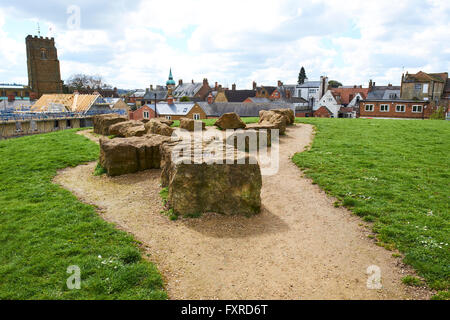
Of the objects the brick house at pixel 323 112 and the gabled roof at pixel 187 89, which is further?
the gabled roof at pixel 187 89

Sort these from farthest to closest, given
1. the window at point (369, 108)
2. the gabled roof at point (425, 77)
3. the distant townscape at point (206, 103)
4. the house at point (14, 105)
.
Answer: the gabled roof at point (425, 77) → the window at point (369, 108) → the house at point (14, 105) → the distant townscape at point (206, 103)

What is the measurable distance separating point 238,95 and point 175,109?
38217 mm

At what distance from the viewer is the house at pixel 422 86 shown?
204ft

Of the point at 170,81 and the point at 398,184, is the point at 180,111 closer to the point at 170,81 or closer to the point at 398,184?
the point at 398,184

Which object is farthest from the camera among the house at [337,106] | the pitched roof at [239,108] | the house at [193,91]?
the house at [193,91]

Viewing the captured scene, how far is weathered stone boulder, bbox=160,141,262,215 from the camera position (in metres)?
10.0

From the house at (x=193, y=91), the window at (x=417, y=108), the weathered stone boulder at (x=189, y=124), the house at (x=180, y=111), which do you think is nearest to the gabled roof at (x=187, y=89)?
the house at (x=193, y=91)

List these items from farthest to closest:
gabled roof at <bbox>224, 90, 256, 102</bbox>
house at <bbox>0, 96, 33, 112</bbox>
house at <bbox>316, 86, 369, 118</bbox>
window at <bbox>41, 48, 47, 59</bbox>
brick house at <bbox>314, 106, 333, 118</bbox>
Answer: gabled roof at <bbox>224, 90, 256, 102</bbox>, window at <bbox>41, 48, 47, 59</bbox>, house at <bbox>316, 86, 369, 118</bbox>, brick house at <bbox>314, 106, 333, 118</bbox>, house at <bbox>0, 96, 33, 112</bbox>

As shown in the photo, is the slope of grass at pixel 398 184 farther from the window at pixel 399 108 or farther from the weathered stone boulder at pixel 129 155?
the window at pixel 399 108

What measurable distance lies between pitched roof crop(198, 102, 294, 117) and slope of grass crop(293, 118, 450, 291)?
129 feet

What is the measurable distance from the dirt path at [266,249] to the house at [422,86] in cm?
6267

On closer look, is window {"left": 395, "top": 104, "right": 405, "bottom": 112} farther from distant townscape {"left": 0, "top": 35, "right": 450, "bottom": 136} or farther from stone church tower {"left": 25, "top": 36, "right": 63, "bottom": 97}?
stone church tower {"left": 25, "top": 36, "right": 63, "bottom": 97}

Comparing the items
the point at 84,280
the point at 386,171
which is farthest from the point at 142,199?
the point at 386,171

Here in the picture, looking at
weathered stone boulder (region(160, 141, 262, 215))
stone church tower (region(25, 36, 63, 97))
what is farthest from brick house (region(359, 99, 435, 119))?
stone church tower (region(25, 36, 63, 97))
